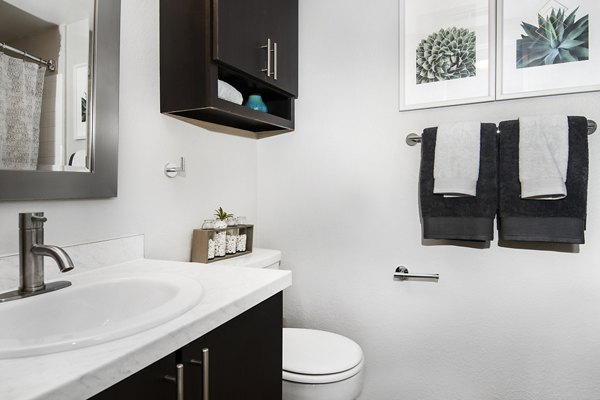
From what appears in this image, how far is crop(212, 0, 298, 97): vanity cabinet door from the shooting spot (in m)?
1.33

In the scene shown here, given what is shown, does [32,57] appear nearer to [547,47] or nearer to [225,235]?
[225,235]

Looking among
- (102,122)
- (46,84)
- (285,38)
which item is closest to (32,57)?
(46,84)

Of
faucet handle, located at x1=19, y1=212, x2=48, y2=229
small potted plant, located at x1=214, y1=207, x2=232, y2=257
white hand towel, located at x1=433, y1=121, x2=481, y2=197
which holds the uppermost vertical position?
white hand towel, located at x1=433, y1=121, x2=481, y2=197

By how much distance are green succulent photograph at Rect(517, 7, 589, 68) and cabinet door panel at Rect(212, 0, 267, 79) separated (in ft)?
3.34

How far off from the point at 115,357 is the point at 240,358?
1.23 ft

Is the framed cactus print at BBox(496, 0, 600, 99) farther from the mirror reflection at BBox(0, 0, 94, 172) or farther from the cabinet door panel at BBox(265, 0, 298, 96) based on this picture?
the mirror reflection at BBox(0, 0, 94, 172)

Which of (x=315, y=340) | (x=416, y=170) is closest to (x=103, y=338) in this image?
(x=315, y=340)

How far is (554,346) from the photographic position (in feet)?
4.75

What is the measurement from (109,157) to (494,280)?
1498 millimetres

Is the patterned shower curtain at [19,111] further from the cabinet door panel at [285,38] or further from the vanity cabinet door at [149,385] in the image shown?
the cabinet door panel at [285,38]

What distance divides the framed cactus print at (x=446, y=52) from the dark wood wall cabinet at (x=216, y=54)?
565mm

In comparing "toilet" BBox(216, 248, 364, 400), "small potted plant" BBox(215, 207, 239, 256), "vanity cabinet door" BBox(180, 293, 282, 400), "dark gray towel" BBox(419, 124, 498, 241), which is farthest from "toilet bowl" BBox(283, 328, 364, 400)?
"dark gray towel" BBox(419, 124, 498, 241)

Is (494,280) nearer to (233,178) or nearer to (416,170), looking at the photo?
(416,170)

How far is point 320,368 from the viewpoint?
1.33 metres
